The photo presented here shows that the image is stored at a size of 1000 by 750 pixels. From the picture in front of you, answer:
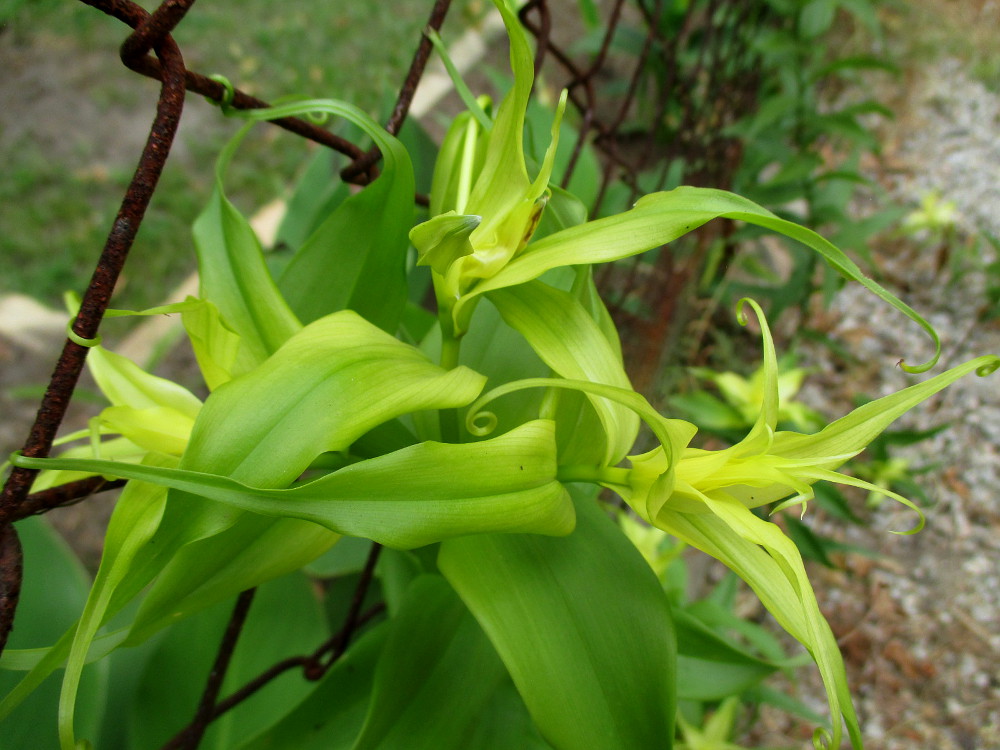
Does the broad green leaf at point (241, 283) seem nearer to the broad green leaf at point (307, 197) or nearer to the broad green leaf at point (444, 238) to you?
the broad green leaf at point (444, 238)

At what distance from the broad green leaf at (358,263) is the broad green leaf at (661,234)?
0.10 metres

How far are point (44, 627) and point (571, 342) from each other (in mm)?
449

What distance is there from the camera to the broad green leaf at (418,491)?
10.2 inches

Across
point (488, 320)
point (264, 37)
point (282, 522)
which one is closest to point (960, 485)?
point (488, 320)

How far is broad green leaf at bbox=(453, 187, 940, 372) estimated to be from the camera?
0.99 ft

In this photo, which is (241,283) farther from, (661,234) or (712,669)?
(712,669)

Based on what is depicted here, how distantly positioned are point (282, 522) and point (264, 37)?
1976 mm

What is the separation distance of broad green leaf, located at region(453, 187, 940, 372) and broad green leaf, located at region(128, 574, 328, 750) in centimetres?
40

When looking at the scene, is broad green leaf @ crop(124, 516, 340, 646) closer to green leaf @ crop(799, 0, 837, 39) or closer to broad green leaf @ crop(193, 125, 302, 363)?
broad green leaf @ crop(193, 125, 302, 363)

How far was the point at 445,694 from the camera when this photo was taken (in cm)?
41

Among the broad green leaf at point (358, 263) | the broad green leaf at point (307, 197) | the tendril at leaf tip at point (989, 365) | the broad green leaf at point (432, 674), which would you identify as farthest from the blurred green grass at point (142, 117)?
the tendril at leaf tip at point (989, 365)

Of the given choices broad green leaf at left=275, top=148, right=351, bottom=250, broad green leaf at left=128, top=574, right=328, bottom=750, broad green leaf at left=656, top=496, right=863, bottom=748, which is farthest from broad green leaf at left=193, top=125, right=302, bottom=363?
broad green leaf at left=275, top=148, right=351, bottom=250

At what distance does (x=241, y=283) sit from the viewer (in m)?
0.37

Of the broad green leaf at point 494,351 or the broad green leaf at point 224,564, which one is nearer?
the broad green leaf at point 224,564
